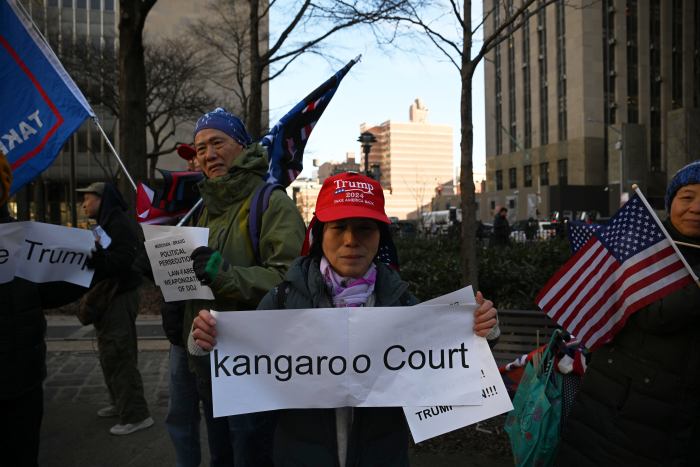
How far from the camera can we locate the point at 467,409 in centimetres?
218

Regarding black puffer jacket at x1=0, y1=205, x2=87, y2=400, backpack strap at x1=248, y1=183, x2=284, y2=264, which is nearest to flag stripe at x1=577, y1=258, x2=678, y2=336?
backpack strap at x1=248, y1=183, x2=284, y2=264

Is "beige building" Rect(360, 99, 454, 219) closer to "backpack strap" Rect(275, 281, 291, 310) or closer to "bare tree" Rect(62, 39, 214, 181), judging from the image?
"bare tree" Rect(62, 39, 214, 181)

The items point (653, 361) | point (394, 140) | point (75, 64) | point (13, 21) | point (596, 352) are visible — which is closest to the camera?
point (653, 361)

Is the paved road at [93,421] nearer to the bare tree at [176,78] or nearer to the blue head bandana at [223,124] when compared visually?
the blue head bandana at [223,124]

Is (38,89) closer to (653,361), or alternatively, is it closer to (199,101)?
(653,361)

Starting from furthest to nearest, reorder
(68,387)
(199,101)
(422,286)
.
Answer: (199,101) → (422,286) → (68,387)

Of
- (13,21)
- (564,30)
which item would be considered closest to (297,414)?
(13,21)

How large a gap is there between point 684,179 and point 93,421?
15.8 ft

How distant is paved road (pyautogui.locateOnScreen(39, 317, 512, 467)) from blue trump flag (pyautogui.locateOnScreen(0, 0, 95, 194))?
2209 mm

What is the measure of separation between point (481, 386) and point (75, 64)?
2326 centimetres

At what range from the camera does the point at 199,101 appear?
25.1 meters

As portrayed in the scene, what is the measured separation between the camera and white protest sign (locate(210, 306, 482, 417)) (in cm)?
220

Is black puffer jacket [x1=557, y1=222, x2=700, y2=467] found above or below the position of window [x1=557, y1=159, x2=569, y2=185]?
below

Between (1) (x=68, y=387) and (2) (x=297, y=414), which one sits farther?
(1) (x=68, y=387)
